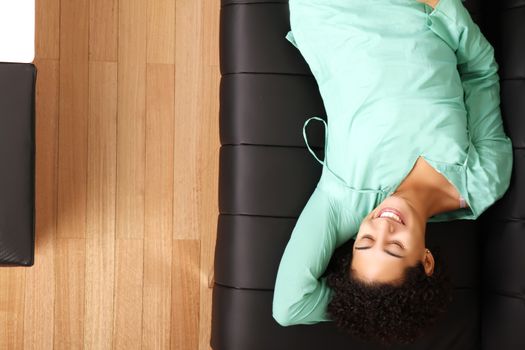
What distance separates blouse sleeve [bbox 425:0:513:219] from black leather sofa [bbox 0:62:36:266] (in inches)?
41.5

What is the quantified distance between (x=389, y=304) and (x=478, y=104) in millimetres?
606

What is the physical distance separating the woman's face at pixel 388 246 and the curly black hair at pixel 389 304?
23 millimetres

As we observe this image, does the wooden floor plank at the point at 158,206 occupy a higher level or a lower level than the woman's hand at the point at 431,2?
lower

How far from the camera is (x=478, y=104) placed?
1605mm

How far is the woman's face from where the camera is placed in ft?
4.41

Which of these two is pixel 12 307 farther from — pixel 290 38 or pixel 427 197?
pixel 427 197

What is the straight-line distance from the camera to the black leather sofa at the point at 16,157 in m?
1.53

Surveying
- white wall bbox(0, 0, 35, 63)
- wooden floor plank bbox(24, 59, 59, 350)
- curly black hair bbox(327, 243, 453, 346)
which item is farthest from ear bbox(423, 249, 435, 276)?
wooden floor plank bbox(24, 59, 59, 350)

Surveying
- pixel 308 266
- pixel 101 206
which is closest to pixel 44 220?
pixel 101 206

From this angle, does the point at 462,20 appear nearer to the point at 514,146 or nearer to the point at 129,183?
the point at 514,146

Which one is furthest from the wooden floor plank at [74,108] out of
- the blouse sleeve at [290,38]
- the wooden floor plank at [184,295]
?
the blouse sleeve at [290,38]

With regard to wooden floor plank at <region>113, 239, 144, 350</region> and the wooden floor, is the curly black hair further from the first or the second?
wooden floor plank at <region>113, 239, 144, 350</region>

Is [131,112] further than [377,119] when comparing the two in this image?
Yes

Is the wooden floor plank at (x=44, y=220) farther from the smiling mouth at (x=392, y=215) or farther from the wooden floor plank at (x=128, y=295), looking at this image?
the smiling mouth at (x=392, y=215)
